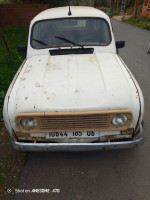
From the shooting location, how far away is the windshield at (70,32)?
3941mm

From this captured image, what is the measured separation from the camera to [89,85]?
2.79 metres

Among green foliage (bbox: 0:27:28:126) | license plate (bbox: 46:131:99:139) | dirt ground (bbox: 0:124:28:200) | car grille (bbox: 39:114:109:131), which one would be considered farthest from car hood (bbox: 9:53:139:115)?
green foliage (bbox: 0:27:28:126)

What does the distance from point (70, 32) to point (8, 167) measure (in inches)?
103

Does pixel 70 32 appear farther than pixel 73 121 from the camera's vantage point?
Yes

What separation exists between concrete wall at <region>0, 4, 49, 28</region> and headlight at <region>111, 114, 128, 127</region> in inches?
A: 524

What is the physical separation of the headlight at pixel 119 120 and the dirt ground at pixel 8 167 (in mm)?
1586

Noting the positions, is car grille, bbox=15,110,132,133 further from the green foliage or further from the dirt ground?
the green foliage

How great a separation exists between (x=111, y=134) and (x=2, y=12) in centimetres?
1397

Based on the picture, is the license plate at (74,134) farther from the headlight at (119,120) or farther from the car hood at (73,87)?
the car hood at (73,87)

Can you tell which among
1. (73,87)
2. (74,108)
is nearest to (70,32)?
(73,87)

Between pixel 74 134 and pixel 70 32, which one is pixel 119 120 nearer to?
pixel 74 134

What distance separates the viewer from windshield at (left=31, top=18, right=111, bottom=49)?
3.94m

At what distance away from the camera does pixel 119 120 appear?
8.52 ft

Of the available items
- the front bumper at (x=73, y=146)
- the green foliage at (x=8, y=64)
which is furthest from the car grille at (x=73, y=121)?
the green foliage at (x=8, y=64)
